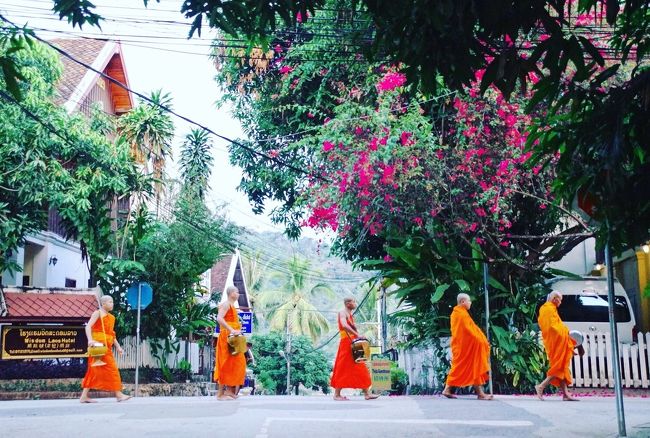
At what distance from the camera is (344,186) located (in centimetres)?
1627

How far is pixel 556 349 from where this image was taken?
14.5 m

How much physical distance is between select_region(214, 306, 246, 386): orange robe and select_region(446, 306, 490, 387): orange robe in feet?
11.5

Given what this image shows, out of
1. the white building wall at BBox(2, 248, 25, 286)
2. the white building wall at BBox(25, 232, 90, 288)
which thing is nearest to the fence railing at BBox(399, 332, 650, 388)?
the white building wall at BBox(2, 248, 25, 286)

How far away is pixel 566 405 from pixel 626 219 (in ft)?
22.6

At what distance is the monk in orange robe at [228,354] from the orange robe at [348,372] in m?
1.55

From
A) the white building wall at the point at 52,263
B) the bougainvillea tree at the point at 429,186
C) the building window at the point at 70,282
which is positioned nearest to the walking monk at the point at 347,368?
the bougainvillea tree at the point at 429,186

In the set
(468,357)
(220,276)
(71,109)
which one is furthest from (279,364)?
(468,357)

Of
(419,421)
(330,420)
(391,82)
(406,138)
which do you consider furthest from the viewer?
(391,82)

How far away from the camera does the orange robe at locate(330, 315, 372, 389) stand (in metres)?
14.5

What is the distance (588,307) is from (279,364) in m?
27.9

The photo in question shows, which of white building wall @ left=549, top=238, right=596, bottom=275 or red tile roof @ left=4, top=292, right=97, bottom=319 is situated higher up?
white building wall @ left=549, top=238, right=596, bottom=275

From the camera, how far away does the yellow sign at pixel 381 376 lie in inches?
781

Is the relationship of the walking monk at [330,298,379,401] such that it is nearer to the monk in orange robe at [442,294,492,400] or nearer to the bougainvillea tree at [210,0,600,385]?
the monk in orange robe at [442,294,492,400]

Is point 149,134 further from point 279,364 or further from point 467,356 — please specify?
point 279,364
